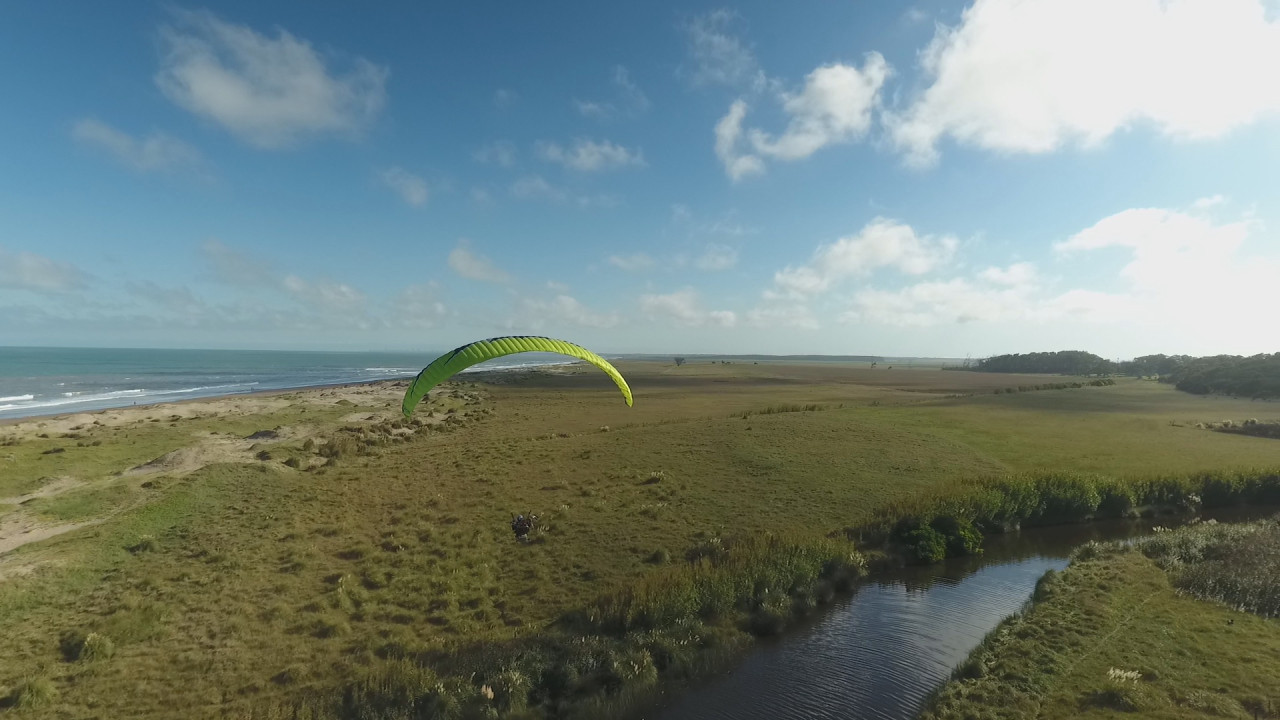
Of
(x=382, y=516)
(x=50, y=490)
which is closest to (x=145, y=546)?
(x=382, y=516)

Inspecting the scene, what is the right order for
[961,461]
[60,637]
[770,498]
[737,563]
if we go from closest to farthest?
[60,637], [737,563], [770,498], [961,461]

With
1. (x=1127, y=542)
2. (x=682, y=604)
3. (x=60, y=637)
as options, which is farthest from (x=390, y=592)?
(x=1127, y=542)

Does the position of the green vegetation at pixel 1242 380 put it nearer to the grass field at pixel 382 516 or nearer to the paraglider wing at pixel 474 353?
the grass field at pixel 382 516

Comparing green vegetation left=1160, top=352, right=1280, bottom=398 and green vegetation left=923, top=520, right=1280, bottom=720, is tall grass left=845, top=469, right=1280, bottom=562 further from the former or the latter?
green vegetation left=1160, top=352, right=1280, bottom=398

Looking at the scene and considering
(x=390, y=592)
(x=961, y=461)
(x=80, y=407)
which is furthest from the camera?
(x=80, y=407)

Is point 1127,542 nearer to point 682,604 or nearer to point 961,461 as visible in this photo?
point 961,461

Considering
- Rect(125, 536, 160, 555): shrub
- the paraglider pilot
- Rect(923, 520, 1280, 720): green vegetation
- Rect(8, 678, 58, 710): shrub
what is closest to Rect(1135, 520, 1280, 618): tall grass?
Rect(923, 520, 1280, 720): green vegetation

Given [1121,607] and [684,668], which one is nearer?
[684,668]

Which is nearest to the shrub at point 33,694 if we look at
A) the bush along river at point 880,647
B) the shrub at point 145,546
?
the shrub at point 145,546
